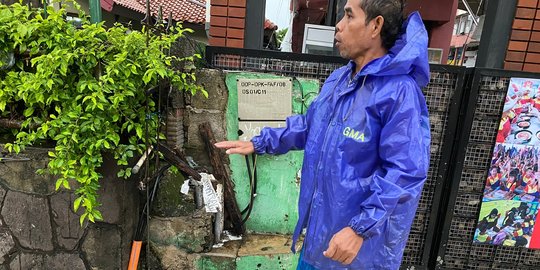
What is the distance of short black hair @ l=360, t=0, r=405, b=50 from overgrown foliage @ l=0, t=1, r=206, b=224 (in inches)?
52.1

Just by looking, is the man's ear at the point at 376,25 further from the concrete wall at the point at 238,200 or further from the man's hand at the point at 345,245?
the concrete wall at the point at 238,200

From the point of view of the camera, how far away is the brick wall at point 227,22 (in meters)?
3.52

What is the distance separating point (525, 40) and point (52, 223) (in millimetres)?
4334

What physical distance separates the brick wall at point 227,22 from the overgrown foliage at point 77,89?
1196mm

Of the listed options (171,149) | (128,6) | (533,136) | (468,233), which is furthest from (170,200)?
(128,6)

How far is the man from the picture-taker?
1.52 metres

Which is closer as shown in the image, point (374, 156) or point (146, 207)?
point (374, 156)

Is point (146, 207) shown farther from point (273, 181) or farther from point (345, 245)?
point (345, 245)

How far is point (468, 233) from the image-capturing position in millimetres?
3471

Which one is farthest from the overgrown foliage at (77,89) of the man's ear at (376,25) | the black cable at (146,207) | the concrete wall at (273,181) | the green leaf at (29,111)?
the man's ear at (376,25)

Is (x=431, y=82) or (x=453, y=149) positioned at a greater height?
(x=431, y=82)

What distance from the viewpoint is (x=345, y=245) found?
1.50 metres

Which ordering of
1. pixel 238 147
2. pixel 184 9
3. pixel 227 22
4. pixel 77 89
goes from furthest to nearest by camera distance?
pixel 184 9 < pixel 227 22 < pixel 77 89 < pixel 238 147

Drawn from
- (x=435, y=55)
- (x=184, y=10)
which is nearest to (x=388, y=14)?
(x=435, y=55)
